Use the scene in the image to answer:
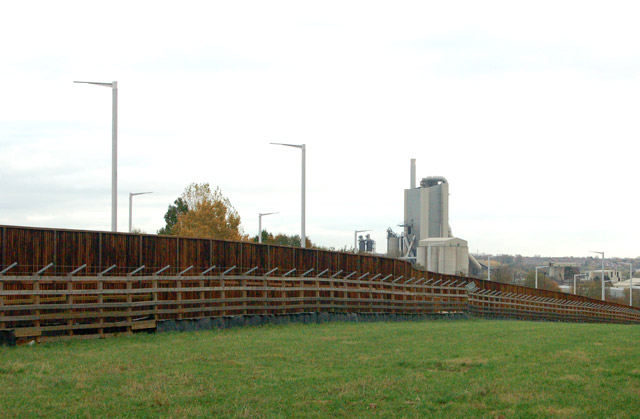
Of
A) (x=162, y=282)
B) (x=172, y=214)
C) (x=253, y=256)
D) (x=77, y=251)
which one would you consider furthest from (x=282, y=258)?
Result: (x=172, y=214)

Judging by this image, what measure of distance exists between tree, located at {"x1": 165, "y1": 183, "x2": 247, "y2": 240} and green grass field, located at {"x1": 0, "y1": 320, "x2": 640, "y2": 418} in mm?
45639

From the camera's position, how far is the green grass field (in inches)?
372

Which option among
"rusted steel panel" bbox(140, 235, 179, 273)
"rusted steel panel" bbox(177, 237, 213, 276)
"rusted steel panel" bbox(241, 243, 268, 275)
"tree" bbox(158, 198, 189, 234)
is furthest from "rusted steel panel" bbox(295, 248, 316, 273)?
"tree" bbox(158, 198, 189, 234)

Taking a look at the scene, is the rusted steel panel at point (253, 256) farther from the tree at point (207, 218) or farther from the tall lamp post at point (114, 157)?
the tree at point (207, 218)

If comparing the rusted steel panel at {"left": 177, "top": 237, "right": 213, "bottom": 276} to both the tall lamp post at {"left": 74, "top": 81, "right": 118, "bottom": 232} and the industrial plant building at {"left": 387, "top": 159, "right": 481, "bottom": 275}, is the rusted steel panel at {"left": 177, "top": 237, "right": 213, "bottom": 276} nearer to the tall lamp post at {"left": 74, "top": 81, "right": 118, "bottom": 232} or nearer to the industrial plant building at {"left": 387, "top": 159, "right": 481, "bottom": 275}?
the tall lamp post at {"left": 74, "top": 81, "right": 118, "bottom": 232}

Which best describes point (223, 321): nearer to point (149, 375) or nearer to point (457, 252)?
point (149, 375)

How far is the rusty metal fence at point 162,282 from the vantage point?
1783cm

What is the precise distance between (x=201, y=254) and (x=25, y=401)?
13.9 meters

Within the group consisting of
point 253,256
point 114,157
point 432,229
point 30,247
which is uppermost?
point 114,157

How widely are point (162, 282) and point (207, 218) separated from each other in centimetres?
4144

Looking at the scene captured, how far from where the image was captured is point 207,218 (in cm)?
6328

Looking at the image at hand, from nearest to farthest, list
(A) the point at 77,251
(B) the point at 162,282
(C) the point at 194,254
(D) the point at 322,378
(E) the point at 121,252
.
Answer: (D) the point at 322,378, (A) the point at 77,251, (E) the point at 121,252, (B) the point at 162,282, (C) the point at 194,254

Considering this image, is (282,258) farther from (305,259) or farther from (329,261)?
(329,261)

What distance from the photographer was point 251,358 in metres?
14.0
